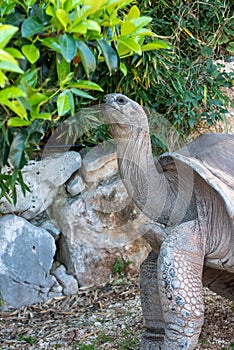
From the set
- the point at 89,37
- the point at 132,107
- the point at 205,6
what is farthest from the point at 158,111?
Result: the point at 89,37

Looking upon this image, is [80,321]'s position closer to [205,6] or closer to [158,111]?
[158,111]

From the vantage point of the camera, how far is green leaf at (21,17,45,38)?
1378mm

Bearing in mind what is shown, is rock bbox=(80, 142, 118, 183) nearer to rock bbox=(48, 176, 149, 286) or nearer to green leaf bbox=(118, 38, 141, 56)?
rock bbox=(48, 176, 149, 286)


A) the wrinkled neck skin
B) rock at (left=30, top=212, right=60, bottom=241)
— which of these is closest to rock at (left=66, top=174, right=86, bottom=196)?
rock at (left=30, top=212, right=60, bottom=241)

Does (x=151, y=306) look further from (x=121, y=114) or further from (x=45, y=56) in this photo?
(x=45, y=56)

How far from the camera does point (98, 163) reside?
146 inches

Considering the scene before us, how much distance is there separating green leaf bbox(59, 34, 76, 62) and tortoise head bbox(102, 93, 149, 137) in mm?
849

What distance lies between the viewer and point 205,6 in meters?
3.92

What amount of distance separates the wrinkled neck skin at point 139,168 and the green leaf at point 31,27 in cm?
92

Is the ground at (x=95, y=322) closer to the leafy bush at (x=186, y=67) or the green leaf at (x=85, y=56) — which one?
the leafy bush at (x=186, y=67)

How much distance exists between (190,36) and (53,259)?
1.57m

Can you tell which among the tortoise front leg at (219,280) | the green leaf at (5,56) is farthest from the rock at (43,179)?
the green leaf at (5,56)

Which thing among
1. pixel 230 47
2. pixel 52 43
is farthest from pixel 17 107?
pixel 230 47

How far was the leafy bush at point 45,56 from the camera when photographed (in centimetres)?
138
